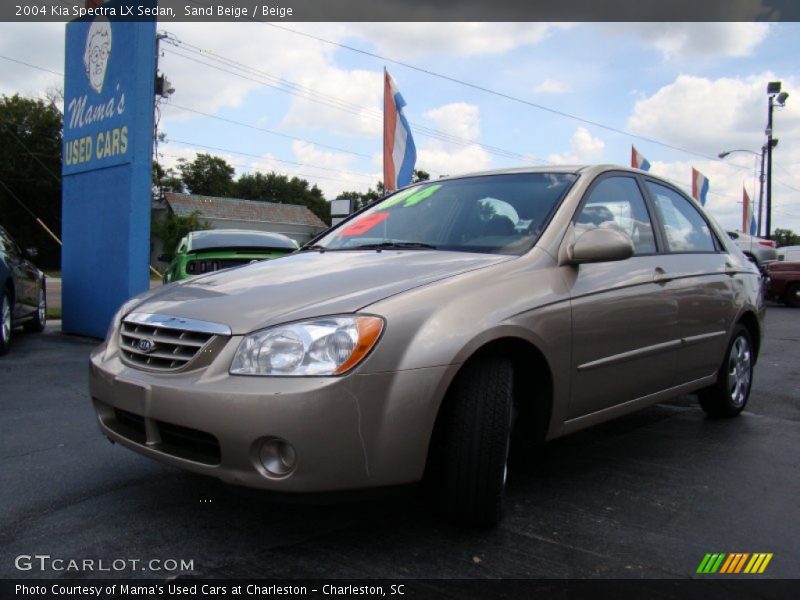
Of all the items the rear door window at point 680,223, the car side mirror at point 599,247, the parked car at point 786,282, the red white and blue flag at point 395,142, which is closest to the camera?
the car side mirror at point 599,247

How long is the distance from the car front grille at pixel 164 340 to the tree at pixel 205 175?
74956mm

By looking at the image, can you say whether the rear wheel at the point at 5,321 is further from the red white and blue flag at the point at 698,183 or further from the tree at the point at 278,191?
the tree at the point at 278,191

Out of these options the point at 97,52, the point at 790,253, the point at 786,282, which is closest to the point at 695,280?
the point at 97,52

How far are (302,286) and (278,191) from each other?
84.6 m

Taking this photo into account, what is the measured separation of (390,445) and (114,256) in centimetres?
641

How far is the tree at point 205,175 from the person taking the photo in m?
73.9

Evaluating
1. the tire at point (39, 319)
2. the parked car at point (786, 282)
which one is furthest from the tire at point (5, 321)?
the parked car at point (786, 282)

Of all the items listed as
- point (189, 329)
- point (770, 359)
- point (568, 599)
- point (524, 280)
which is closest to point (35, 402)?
point (189, 329)

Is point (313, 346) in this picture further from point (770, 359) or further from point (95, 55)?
point (95, 55)

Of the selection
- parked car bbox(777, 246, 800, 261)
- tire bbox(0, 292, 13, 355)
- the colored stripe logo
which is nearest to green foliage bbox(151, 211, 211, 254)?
parked car bbox(777, 246, 800, 261)

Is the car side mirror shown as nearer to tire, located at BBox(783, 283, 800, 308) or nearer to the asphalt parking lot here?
the asphalt parking lot

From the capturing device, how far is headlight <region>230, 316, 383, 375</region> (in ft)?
7.26

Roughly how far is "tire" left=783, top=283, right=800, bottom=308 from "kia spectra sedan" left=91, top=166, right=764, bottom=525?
1279 cm

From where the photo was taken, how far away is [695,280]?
153 inches
